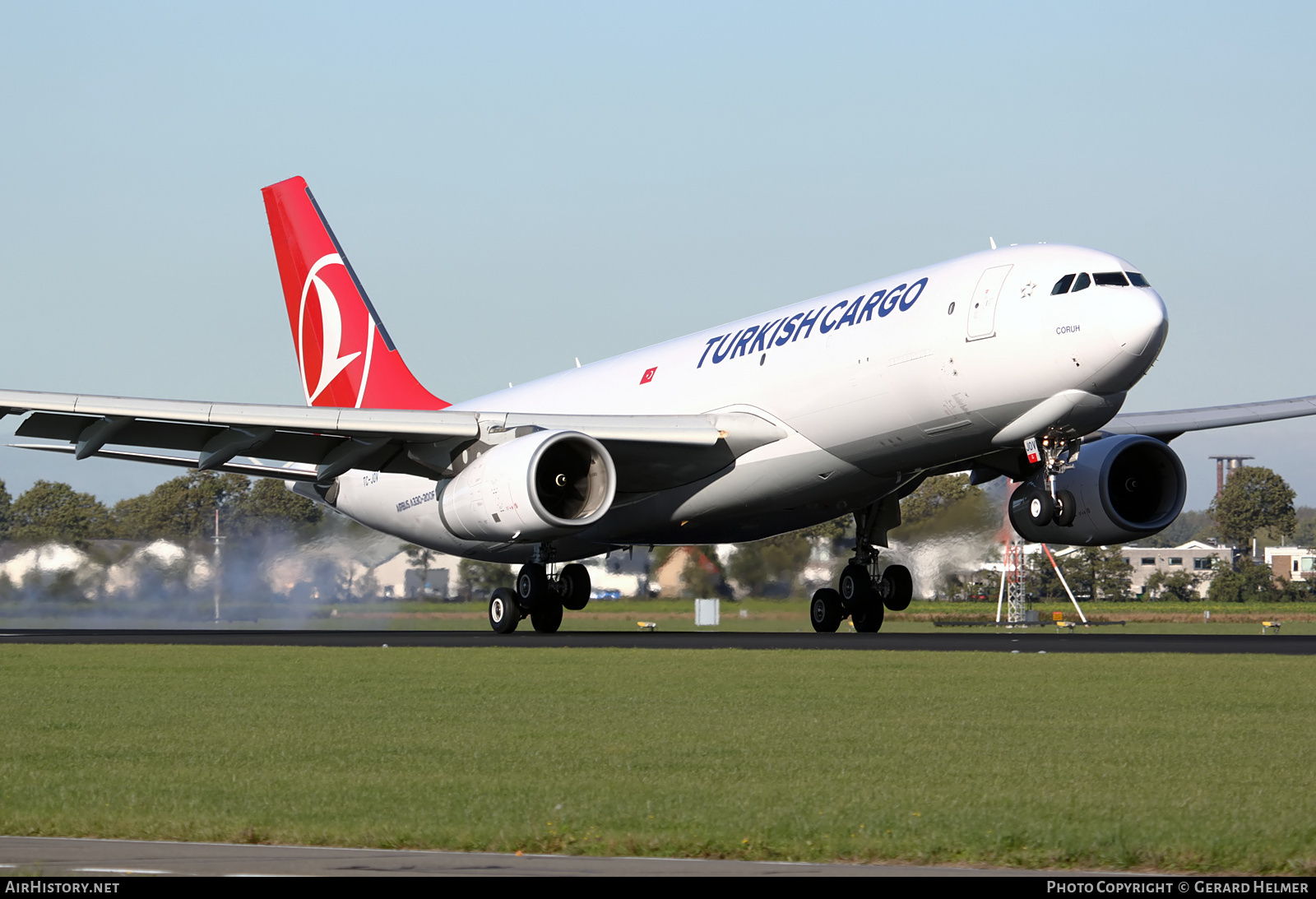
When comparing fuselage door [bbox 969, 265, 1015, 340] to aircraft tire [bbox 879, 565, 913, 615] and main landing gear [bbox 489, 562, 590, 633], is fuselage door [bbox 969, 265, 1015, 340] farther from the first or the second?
main landing gear [bbox 489, 562, 590, 633]

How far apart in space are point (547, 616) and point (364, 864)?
24013 millimetres

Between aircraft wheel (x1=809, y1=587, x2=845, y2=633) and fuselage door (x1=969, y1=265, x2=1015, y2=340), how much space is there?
8777 millimetres

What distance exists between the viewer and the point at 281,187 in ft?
127

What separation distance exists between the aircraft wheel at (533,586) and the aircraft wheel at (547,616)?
3.7 inches

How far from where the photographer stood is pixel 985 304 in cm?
2378

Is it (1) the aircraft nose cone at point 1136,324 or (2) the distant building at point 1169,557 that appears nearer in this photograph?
(1) the aircraft nose cone at point 1136,324

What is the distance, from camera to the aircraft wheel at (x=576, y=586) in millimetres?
33531

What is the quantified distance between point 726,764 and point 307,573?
27.5 metres

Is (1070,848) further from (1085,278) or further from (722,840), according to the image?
(1085,278)

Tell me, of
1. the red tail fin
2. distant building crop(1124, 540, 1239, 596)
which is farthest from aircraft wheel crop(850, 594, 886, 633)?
distant building crop(1124, 540, 1239, 596)

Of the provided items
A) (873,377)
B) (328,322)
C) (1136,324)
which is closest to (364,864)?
(1136,324)

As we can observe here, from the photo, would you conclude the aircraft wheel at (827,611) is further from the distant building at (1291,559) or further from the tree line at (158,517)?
the distant building at (1291,559)

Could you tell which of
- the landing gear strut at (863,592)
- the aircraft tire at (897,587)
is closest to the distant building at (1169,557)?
the aircraft tire at (897,587)

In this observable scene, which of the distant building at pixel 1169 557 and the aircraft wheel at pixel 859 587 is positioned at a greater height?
the distant building at pixel 1169 557
